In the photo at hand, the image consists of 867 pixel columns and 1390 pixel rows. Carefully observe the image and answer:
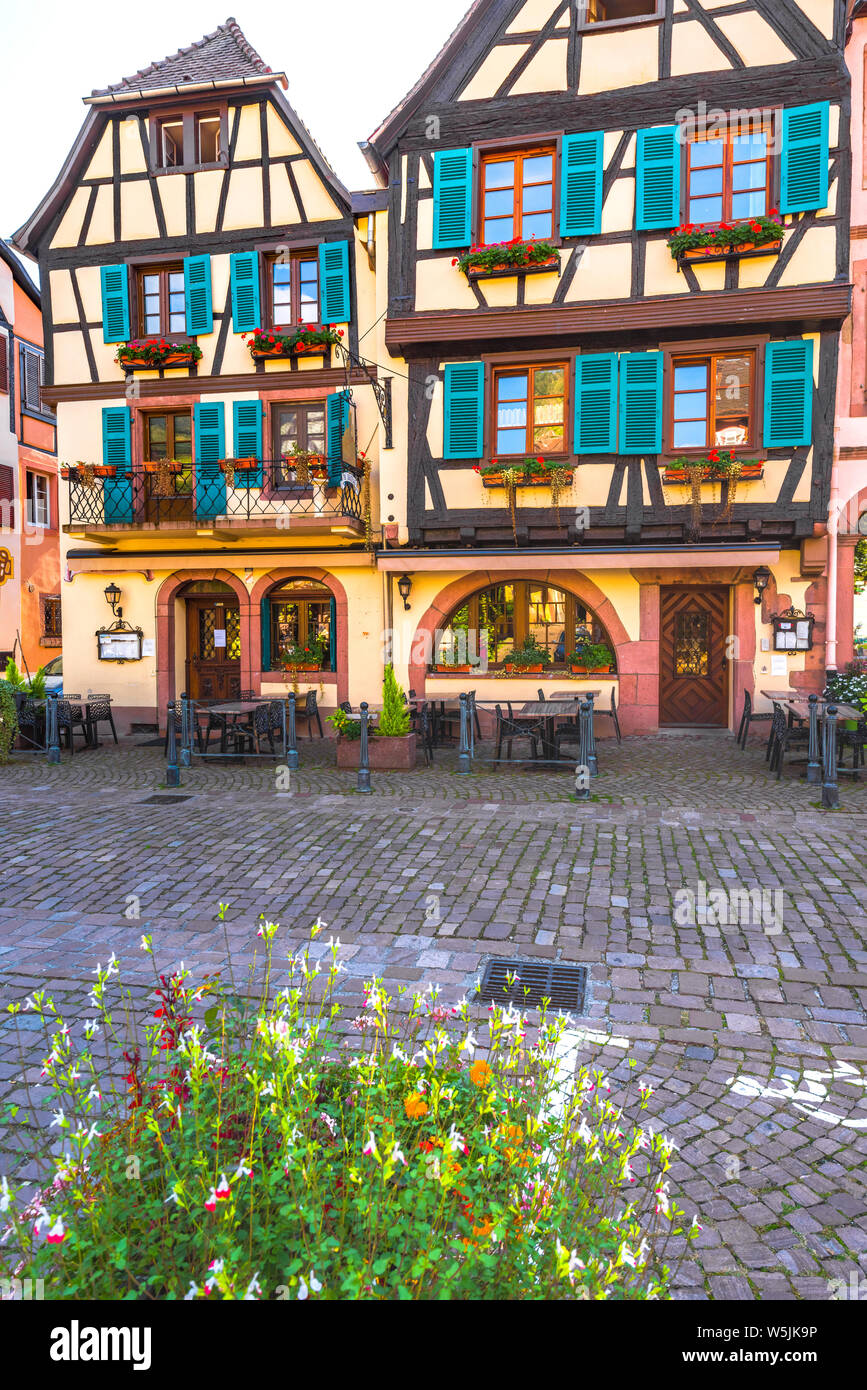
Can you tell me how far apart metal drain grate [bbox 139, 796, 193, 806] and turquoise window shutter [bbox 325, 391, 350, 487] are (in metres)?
6.44

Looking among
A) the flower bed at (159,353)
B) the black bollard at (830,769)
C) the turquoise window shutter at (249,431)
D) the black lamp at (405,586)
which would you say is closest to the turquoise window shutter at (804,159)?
the black lamp at (405,586)

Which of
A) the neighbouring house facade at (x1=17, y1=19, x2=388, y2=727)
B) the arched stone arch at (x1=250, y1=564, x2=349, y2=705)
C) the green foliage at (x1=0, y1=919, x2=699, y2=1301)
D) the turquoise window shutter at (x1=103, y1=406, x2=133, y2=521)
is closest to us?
the green foliage at (x1=0, y1=919, x2=699, y2=1301)

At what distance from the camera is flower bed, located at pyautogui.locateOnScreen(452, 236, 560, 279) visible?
39.1 feet

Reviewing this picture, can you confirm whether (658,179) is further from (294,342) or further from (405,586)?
(405,586)

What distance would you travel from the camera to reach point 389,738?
10.3 m

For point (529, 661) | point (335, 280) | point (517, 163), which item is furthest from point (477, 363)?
point (529, 661)

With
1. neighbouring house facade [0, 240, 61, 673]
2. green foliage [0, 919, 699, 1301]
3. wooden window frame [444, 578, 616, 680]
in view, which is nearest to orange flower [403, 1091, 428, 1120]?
green foliage [0, 919, 699, 1301]

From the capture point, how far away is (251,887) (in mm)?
5809

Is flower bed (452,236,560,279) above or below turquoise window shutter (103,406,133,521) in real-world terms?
above

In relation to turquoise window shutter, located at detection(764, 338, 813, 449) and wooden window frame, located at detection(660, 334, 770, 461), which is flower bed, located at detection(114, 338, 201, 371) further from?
turquoise window shutter, located at detection(764, 338, 813, 449)

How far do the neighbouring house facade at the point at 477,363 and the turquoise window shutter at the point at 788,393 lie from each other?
0.04m
